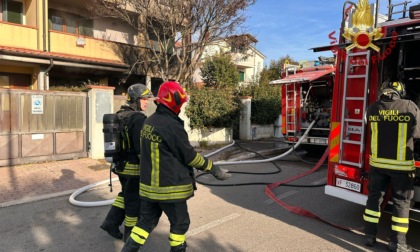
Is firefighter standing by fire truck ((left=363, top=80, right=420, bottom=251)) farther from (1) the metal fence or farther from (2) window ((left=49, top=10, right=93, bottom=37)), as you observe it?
(2) window ((left=49, top=10, right=93, bottom=37))

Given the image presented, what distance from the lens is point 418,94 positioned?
4977 mm

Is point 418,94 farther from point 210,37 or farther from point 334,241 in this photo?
point 210,37

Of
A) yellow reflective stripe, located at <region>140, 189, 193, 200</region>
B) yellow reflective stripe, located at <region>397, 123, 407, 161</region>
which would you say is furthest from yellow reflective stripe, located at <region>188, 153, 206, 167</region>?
yellow reflective stripe, located at <region>397, 123, 407, 161</region>

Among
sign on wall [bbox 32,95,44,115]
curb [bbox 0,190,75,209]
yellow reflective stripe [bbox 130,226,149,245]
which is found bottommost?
curb [bbox 0,190,75,209]

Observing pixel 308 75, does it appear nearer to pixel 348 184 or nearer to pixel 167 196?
pixel 348 184

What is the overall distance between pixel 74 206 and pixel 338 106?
4.35m

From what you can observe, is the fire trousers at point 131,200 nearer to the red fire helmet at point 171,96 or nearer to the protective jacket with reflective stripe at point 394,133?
the red fire helmet at point 171,96

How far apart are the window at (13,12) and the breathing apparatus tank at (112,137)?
1176 centimetres

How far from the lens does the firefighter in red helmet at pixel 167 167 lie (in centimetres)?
291

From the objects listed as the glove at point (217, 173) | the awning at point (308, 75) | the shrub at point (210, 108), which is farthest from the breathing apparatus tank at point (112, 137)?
the shrub at point (210, 108)

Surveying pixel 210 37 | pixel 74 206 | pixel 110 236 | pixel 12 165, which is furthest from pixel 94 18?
pixel 110 236

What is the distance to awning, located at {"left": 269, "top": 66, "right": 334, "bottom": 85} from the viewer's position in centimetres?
921

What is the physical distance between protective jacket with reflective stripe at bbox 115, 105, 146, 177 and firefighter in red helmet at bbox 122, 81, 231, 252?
55cm

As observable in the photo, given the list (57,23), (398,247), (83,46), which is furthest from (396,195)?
(57,23)
